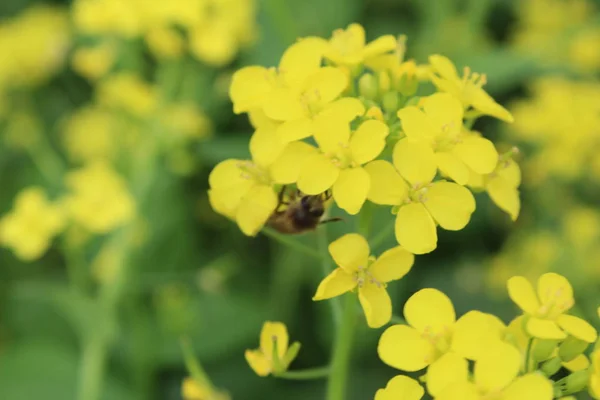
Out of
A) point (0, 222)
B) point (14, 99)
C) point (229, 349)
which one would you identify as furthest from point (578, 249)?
point (14, 99)

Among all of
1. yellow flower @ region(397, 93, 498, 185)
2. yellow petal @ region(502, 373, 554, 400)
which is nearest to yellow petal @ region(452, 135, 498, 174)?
yellow flower @ region(397, 93, 498, 185)

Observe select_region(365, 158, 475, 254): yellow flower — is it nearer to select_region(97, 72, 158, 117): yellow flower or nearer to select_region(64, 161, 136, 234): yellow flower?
select_region(64, 161, 136, 234): yellow flower

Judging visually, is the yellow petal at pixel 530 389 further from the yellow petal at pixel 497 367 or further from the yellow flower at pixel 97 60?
the yellow flower at pixel 97 60

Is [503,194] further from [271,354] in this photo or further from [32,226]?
[32,226]

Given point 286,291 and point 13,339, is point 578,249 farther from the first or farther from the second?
point 13,339

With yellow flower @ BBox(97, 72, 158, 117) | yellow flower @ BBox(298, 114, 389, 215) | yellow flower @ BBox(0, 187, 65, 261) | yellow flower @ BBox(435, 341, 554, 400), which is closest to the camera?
yellow flower @ BBox(435, 341, 554, 400)

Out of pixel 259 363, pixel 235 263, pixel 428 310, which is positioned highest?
pixel 428 310

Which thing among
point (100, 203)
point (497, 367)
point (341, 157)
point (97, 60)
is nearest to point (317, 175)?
point (341, 157)
